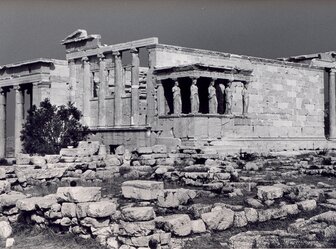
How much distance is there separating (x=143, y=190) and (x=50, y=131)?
15.1m

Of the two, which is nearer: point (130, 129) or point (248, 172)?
point (248, 172)

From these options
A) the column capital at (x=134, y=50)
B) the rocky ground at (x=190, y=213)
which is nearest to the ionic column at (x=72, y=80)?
the column capital at (x=134, y=50)

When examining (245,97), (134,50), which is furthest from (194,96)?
(134,50)

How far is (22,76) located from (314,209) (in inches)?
941

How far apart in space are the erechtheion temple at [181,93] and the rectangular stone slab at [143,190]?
11.9 metres

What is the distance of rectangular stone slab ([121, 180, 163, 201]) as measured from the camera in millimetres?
11180

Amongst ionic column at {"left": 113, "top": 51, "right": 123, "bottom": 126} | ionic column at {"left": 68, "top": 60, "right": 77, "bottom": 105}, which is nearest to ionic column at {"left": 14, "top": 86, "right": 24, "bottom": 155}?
ionic column at {"left": 68, "top": 60, "right": 77, "bottom": 105}

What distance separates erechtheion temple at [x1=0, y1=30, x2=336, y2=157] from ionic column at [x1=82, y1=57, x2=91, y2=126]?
A: 0.05 metres

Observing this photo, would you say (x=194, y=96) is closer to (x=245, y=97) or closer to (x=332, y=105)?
(x=245, y=97)

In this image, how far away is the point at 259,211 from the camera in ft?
34.9

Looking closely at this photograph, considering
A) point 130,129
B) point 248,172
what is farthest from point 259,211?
point 130,129

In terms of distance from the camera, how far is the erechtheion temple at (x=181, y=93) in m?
24.9

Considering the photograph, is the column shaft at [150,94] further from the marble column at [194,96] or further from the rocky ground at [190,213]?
the rocky ground at [190,213]

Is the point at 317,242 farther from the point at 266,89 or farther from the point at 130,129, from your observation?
the point at 266,89
